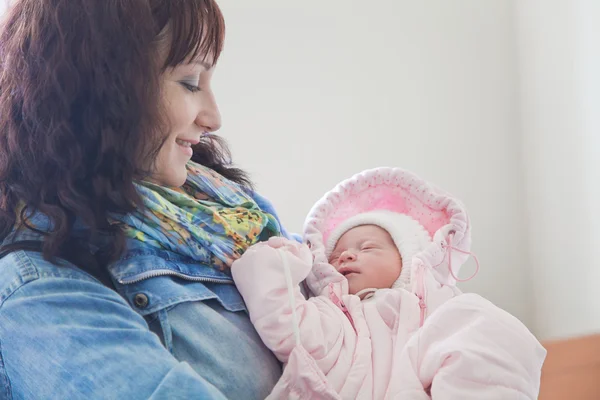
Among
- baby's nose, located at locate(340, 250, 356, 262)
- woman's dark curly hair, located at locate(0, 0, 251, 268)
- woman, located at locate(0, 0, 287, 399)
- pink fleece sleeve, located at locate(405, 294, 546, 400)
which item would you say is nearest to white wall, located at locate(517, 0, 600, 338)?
baby's nose, located at locate(340, 250, 356, 262)

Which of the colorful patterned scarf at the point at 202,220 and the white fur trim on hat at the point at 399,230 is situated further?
the white fur trim on hat at the point at 399,230

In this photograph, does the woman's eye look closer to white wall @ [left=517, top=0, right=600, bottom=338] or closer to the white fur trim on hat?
the white fur trim on hat

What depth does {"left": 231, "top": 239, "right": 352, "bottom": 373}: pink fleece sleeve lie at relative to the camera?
3.68 feet

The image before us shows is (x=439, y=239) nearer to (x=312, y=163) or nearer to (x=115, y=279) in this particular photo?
(x=115, y=279)

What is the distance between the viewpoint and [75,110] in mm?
1048

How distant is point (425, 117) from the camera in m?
2.62

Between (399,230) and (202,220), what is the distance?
489 millimetres

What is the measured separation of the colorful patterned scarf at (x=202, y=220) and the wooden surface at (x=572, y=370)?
4.02 feet

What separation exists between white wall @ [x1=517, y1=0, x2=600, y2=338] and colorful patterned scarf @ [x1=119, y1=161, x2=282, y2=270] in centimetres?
141

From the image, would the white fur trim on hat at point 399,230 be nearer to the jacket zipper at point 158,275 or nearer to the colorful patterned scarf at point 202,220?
the colorful patterned scarf at point 202,220

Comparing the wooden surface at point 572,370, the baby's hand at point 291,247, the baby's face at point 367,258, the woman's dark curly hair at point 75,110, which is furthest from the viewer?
the wooden surface at point 572,370

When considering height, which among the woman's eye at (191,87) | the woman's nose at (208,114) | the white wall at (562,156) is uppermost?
the woman's eye at (191,87)

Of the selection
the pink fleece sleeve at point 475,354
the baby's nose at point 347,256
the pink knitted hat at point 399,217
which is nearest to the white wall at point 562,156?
the pink knitted hat at point 399,217

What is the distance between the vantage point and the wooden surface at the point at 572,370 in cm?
219
